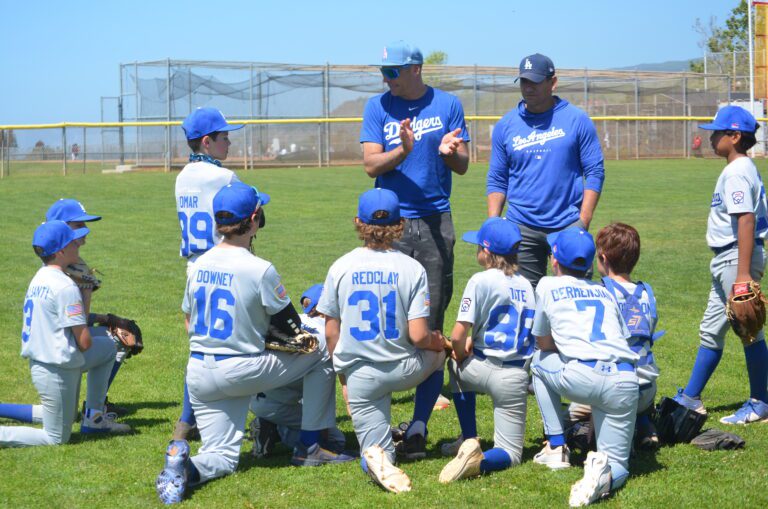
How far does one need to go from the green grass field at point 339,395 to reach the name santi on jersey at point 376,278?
3.29ft

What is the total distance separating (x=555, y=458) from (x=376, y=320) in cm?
118

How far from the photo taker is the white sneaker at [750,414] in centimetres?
560

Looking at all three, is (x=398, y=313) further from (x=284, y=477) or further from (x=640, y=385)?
(x=640, y=385)

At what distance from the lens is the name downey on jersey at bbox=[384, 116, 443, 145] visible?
230 inches

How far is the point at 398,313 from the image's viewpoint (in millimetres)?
4754

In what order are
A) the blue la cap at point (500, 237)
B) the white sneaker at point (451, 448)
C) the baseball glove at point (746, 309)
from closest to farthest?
the blue la cap at point (500, 237), the white sneaker at point (451, 448), the baseball glove at point (746, 309)

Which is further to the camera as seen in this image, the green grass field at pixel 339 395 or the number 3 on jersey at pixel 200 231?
the number 3 on jersey at pixel 200 231

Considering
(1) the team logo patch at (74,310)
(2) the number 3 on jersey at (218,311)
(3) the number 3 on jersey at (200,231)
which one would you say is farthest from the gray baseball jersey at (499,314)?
(1) the team logo patch at (74,310)

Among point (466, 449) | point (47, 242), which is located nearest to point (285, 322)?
point (466, 449)

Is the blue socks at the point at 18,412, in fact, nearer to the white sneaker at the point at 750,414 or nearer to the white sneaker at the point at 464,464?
the white sneaker at the point at 464,464

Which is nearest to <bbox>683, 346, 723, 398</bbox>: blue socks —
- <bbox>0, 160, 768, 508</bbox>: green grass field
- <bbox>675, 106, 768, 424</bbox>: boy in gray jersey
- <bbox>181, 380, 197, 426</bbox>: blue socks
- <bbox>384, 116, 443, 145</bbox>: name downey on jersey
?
<bbox>675, 106, 768, 424</bbox>: boy in gray jersey

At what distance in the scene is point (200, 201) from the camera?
544 cm

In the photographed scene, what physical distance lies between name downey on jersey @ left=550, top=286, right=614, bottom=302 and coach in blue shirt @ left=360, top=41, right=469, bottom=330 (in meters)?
1.31

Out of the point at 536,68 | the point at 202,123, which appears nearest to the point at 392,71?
the point at 536,68
